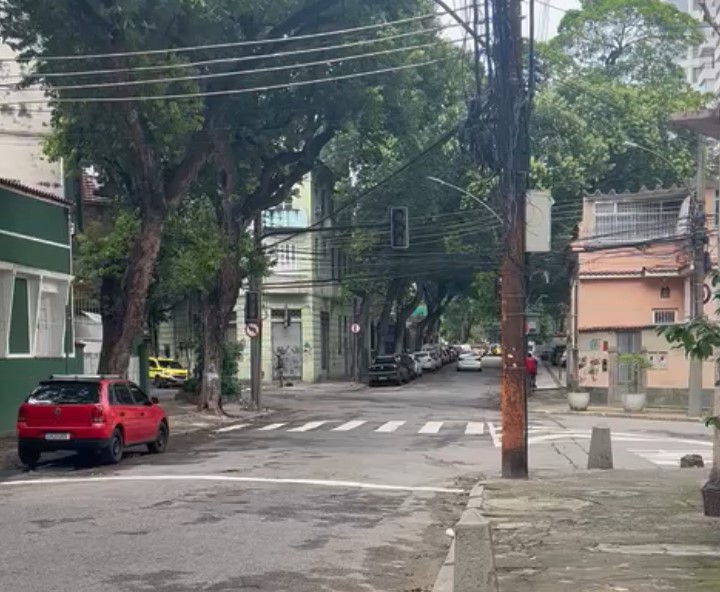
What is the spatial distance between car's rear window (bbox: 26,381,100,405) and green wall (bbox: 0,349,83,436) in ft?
19.1

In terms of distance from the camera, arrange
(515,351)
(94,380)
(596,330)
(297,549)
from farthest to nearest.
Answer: (596,330) → (94,380) → (515,351) → (297,549)

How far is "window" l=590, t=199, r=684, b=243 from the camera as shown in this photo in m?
39.3

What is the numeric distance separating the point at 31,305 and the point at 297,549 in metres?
17.2

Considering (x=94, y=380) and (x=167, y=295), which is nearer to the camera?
(x=94, y=380)

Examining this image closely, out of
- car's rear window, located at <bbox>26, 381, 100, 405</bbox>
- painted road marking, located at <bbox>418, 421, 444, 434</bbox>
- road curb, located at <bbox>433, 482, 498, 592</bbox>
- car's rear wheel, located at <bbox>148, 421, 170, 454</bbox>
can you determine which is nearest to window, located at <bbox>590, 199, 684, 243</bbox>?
painted road marking, located at <bbox>418, 421, 444, 434</bbox>

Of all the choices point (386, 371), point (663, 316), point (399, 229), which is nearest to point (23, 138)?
point (399, 229)

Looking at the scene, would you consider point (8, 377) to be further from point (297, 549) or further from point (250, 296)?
point (297, 549)

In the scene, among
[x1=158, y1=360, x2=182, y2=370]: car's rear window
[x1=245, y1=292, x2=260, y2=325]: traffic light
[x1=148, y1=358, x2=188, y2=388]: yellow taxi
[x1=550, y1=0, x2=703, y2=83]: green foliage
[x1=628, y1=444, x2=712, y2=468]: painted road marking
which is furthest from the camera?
[x1=550, y1=0, x2=703, y2=83]: green foliage

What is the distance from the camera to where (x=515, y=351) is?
14836 millimetres

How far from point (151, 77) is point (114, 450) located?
7301 millimetres

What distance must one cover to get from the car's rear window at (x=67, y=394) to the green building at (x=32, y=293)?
598 cm

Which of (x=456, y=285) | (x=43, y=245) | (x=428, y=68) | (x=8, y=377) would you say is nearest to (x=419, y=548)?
(x=8, y=377)

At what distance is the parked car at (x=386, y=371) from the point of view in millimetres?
53094

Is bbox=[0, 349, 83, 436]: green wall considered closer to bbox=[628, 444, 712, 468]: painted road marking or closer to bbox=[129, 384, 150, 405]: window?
bbox=[129, 384, 150, 405]: window
